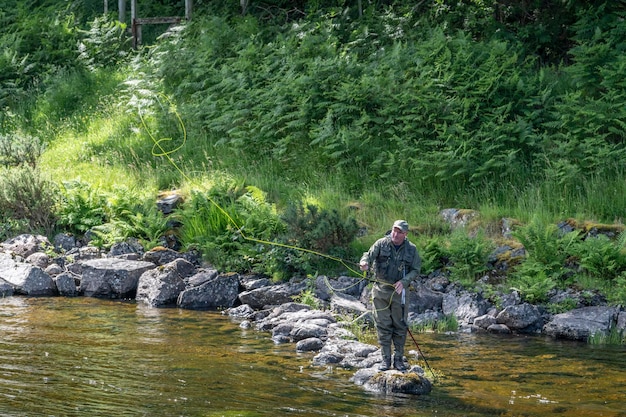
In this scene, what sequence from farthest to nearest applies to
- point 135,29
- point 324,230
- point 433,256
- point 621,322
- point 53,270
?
point 135,29
point 53,270
point 324,230
point 433,256
point 621,322

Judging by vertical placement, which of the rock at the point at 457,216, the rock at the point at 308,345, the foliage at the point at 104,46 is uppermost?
the foliage at the point at 104,46

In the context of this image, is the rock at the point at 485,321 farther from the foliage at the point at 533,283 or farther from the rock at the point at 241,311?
the rock at the point at 241,311

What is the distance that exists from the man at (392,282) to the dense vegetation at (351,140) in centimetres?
328

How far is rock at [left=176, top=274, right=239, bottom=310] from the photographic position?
1392 centimetres

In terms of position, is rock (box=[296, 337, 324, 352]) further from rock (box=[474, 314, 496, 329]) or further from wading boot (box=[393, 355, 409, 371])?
rock (box=[474, 314, 496, 329])

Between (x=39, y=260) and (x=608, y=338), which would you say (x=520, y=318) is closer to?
(x=608, y=338)

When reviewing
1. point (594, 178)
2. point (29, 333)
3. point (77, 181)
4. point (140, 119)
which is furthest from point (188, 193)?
point (594, 178)

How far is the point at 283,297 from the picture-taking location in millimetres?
13508

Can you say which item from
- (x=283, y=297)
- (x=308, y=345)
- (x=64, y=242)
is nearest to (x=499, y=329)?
(x=308, y=345)

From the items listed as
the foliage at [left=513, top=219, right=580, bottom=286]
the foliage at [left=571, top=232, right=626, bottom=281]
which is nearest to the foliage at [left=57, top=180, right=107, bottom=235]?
the foliage at [left=513, top=219, right=580, bottom=286]

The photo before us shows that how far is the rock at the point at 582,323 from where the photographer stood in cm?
1184

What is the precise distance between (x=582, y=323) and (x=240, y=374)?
4671mm

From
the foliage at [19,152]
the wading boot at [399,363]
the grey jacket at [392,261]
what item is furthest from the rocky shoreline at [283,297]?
the foliage at [19,152]

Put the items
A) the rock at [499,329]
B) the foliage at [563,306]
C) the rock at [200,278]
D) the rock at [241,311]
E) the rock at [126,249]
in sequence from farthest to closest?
the rock at [126,249], the rock at [200,278], the rock at [241,311], the foliage at [563,306], the rock at [499,329]
